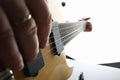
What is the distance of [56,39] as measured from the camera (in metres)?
0.56

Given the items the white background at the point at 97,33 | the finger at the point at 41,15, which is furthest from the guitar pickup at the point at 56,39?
the white background at the point at 97,33

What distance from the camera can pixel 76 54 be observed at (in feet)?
4.40

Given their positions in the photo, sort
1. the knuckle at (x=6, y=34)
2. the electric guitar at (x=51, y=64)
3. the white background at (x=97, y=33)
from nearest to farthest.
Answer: the knuckle at (x=6, y=34)
the electric guitar at (x=51, y=64)
the white background at (x=97, y=33)

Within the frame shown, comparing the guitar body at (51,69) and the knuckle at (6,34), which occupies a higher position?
the knuckle at (6,34)

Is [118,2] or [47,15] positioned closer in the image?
[47,15]

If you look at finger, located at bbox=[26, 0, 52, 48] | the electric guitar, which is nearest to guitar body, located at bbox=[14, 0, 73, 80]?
the electric guitar

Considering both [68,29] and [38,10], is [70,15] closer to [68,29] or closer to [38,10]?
[68,29]

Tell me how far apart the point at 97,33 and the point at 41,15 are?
44.5 inches

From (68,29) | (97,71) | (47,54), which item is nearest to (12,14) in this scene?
(47,54)

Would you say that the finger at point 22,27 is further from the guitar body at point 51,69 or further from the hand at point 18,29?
the guitar body at point 51,69

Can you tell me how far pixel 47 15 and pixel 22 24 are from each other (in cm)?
5

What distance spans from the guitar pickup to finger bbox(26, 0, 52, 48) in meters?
0.22

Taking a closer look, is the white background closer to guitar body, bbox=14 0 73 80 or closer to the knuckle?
guitar body, bbox=14 0 73 80

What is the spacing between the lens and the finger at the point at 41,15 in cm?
27
